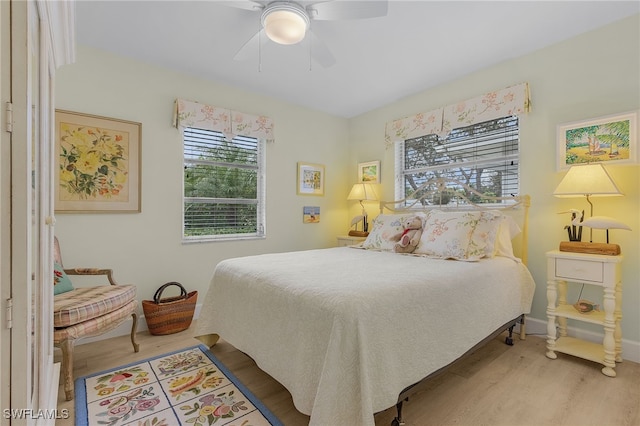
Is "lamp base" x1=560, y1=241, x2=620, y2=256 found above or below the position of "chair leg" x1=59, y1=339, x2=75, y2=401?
above

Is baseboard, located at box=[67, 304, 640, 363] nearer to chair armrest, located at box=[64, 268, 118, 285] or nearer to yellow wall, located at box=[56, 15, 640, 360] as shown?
yellow wall, located at box=[56, 15, 640, 360]

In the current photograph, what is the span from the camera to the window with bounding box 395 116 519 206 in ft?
9.75

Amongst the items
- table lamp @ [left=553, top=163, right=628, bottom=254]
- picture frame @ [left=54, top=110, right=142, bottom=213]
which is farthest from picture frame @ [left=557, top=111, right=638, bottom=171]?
picture frame @ [left=54, top=110, right=142, bottom=213]

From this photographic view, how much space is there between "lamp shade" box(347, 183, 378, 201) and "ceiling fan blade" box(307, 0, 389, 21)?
88.0 inches

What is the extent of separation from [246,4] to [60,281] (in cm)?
231

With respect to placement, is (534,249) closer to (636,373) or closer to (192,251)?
(636,373)

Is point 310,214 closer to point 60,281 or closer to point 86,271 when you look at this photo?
point 86,271

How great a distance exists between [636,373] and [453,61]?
2776mm

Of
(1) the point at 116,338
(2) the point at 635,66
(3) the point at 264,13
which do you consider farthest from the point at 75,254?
(2) the point at 635,66

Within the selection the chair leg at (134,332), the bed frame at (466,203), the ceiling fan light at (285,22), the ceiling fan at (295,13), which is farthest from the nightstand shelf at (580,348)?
the chair leg at (134,332)

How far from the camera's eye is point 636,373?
2051mm

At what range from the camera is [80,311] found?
1.92 m

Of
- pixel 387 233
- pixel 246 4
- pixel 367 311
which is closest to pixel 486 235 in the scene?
pixel 387 233

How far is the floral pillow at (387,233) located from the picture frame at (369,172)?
1014 millimetres
